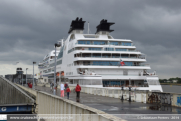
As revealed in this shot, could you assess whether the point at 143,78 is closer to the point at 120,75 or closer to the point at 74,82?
the point at 120,75

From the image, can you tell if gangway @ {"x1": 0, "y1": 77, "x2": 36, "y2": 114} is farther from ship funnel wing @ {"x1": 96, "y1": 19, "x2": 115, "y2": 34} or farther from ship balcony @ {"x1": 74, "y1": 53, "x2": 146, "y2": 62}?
ship funnel wing @ {"x1": 96, "y1": 19, "x2": 115, "y2": 34}

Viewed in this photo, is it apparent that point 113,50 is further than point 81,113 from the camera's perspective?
Yes

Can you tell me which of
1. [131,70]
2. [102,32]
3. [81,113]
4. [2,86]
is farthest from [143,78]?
Answer: [81,113]

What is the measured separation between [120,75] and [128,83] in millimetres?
2528

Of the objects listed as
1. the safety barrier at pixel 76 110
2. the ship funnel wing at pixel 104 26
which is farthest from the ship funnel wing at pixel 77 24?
the safety barrier at pixel 76 110

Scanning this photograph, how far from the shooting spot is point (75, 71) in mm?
45500

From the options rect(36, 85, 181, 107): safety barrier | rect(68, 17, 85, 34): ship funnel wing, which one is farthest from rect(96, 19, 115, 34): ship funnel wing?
rect(36, 85, 181, 107): safety barrier

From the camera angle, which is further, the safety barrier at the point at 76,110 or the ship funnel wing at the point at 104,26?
the ship funnel wing at the point at 104,26

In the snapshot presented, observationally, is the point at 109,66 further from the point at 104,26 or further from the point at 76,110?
the point at 76,110

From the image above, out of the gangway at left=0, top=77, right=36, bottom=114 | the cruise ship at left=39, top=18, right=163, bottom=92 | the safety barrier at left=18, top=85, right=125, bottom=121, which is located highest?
the cruise ship at left=39, top=18, right=163, bottom=92

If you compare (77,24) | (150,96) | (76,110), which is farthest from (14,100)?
(77,24)

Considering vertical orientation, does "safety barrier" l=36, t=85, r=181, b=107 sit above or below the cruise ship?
below

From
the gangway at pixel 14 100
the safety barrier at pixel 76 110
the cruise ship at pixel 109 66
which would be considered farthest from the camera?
the cruise ship at pixel 109 66

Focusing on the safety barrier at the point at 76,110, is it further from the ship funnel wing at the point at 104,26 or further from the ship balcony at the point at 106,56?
the ship funnel wing at the point at 104,26
